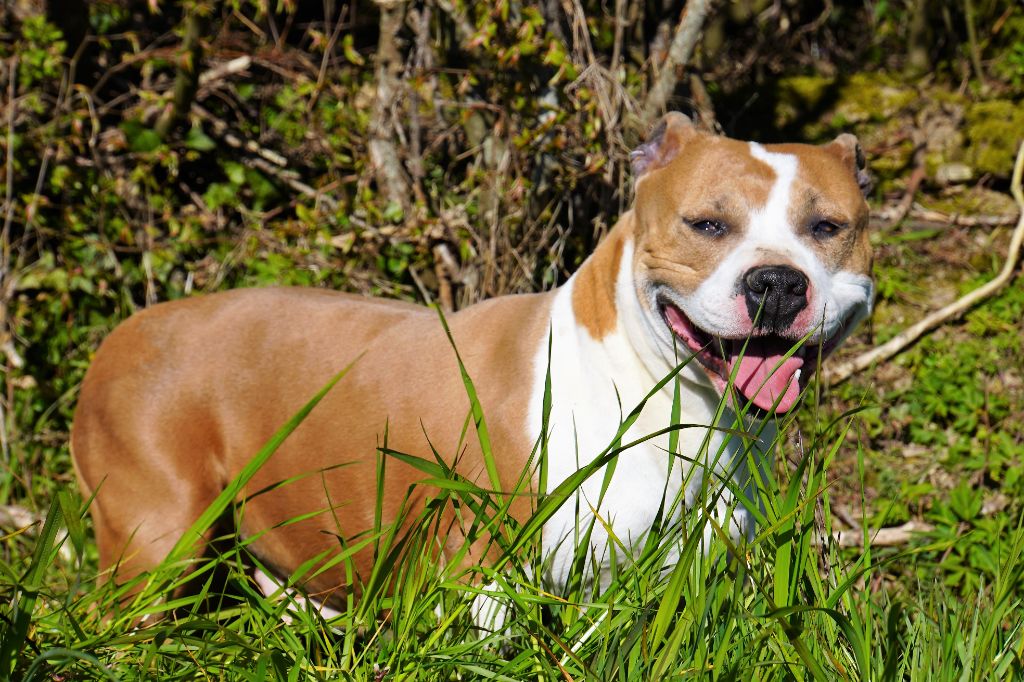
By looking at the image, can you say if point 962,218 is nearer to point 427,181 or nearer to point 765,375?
point 427,181

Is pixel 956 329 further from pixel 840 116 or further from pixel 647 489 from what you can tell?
pixel 647 489

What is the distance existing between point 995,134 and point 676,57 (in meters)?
2.22

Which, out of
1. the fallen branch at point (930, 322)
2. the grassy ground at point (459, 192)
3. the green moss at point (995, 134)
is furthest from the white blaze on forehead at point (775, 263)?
the green moss at point (995, 134)

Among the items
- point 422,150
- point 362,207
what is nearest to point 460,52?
point 422,150

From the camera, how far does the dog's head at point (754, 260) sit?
2.60 metres

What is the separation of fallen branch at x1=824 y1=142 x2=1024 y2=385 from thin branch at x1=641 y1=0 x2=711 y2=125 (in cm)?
132

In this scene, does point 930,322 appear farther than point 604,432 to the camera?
Yes

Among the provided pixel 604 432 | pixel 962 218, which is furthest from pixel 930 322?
pixel 604 432

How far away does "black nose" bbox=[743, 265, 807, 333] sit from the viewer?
2557mm

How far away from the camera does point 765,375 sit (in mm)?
2684

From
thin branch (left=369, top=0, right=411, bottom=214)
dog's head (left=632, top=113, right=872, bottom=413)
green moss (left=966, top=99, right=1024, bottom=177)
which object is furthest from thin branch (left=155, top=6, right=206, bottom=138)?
green moss (left=966, top=99, right=1024, bottom=177)

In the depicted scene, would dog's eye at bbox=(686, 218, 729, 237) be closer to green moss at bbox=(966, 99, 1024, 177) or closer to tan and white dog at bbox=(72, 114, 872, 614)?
tan and white dog at bbox=(72, 114, 872, 614)

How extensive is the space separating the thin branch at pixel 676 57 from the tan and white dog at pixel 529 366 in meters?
1.66

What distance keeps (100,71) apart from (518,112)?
2381 mm
